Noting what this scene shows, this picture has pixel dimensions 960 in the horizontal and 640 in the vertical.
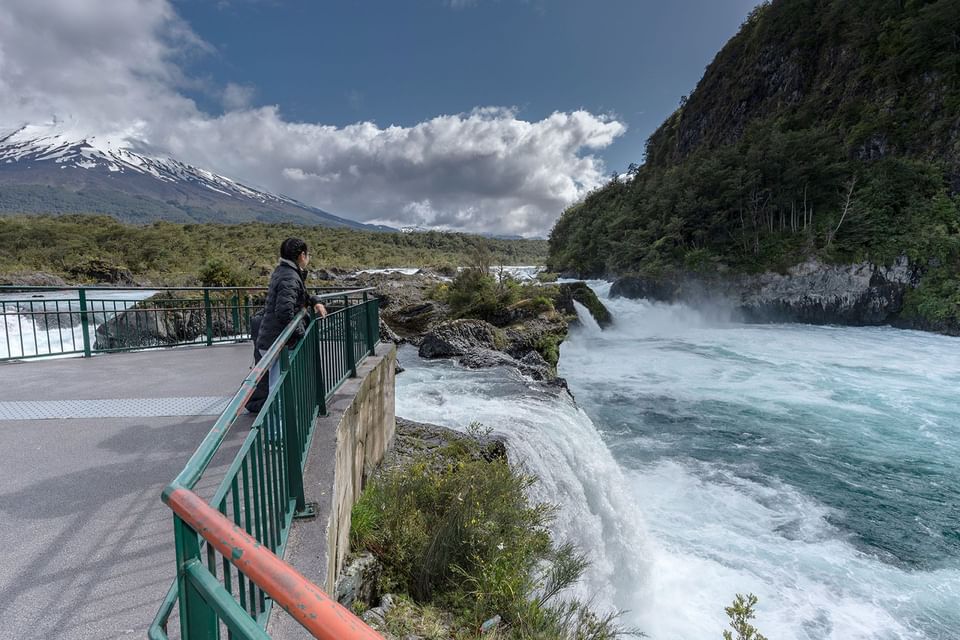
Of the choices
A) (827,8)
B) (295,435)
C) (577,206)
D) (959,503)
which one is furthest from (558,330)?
(577,206)

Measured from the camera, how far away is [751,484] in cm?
859

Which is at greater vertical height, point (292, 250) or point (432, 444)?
point (292, 250)

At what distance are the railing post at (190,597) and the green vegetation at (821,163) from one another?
1137 inches

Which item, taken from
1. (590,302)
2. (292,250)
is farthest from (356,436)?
(590,302)

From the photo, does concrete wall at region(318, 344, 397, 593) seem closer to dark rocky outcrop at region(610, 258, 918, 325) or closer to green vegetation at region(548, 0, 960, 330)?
dark rocky outcrop at region(610, 258, 918, 325)

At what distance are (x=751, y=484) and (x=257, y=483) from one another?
9.15 meters

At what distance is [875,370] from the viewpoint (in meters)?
15.8

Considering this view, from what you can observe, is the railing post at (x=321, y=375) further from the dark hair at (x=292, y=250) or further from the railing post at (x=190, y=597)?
the railing post at (x=190, y=597)

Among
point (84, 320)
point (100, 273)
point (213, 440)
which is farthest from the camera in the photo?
point (100, 273)

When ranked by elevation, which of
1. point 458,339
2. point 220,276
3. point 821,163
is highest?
point 821,163

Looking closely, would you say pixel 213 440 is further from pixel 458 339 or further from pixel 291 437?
pixel 458 339

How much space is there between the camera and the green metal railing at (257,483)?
50.5 inches

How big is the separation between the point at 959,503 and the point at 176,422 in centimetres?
1198

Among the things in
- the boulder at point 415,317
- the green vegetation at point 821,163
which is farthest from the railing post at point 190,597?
the green vegetation at point 821,163
